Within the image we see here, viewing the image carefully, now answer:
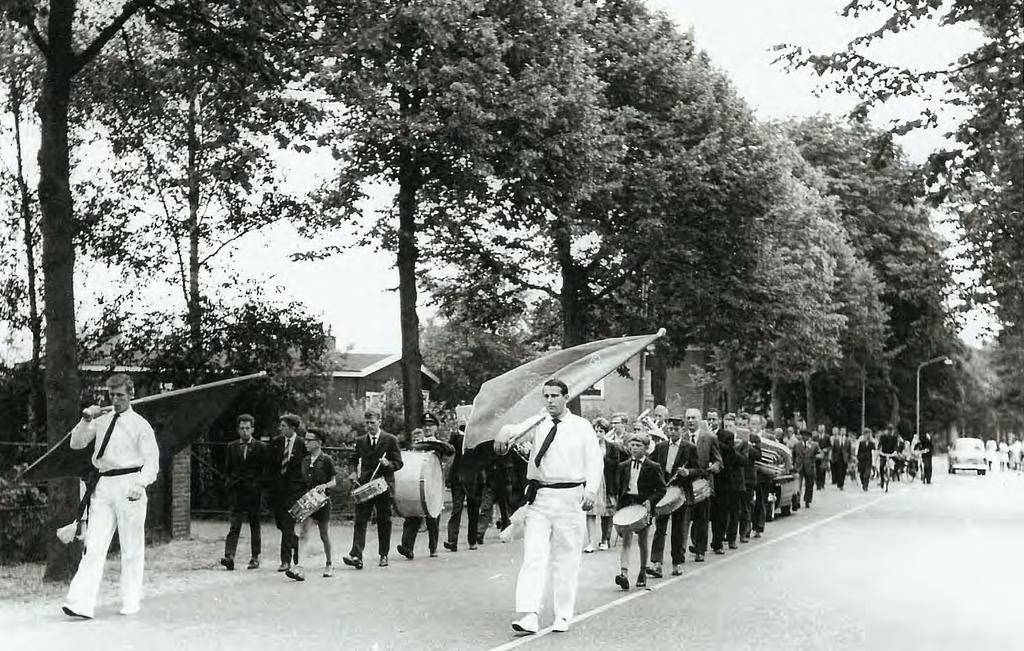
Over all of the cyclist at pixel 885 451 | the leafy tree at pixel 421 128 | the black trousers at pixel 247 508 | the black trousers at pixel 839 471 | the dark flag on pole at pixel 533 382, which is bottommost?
the black trousers at pixel 839 471

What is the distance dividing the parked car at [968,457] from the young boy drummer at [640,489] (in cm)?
5124

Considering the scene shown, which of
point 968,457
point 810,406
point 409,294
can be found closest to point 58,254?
point 409,294

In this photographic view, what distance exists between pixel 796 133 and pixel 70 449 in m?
55.0

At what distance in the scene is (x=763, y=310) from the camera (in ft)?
121

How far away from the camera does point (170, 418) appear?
13.4m

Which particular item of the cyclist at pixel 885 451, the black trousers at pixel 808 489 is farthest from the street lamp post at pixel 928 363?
the black trousers at pixel 808 489

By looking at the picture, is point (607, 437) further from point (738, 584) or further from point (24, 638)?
point (24, 638)

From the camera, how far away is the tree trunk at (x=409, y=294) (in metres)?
25.1

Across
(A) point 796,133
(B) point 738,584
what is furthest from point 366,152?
(A) point 796,133

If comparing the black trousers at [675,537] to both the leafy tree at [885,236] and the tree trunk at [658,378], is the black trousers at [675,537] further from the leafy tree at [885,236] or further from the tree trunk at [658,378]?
the leafy tree at [885,236]

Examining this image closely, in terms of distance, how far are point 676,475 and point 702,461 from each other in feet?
4.28

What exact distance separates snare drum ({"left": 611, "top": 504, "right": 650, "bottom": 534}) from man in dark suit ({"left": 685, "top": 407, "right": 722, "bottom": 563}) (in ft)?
7.75

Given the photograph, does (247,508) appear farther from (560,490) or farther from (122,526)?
(560,490)

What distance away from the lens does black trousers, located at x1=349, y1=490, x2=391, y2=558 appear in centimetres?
1644
